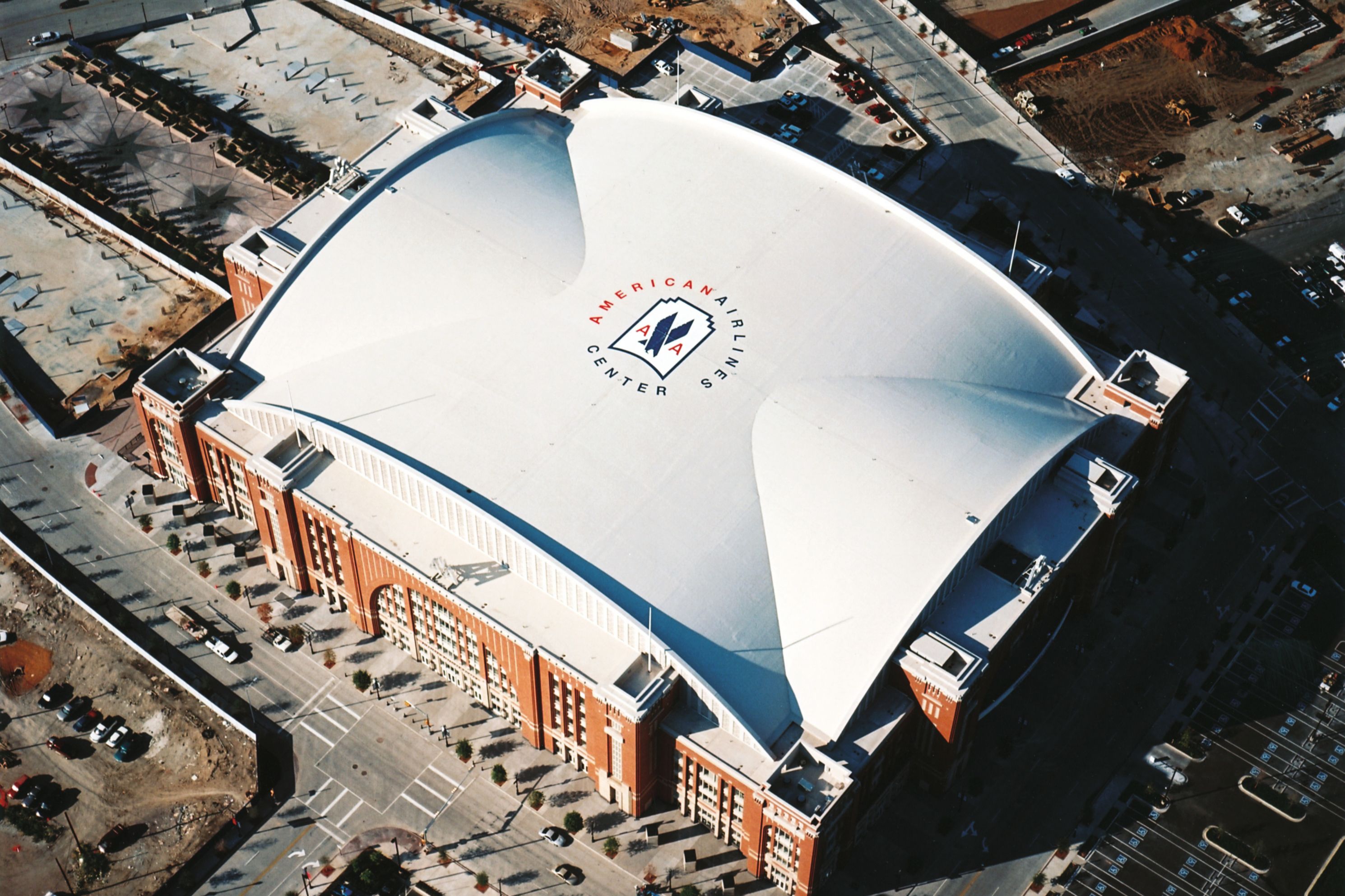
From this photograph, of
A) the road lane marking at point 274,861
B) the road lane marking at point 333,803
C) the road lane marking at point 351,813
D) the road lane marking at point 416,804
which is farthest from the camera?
the road lane marking at point 416,804

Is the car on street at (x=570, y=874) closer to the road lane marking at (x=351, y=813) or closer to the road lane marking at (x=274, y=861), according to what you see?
the road lane marking at (x=351, y=813)

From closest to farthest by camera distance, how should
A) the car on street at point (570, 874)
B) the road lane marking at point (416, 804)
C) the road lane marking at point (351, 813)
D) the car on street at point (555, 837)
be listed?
1. the car on street at point (570, 874)
2. the car on street at point (555, 837)
3. the road lane marking at point (351, 813)
4. the road lane marking at point (416, 804)

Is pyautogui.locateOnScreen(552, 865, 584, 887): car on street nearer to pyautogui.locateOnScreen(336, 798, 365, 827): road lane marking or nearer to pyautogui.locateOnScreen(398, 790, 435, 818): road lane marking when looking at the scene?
pyautogui.locateOnScreen(398, 790, 435, 818): road lane marking

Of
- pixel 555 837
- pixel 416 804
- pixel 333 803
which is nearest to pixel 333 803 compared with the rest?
pixel 333 803

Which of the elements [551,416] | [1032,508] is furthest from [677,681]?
[1032,508]

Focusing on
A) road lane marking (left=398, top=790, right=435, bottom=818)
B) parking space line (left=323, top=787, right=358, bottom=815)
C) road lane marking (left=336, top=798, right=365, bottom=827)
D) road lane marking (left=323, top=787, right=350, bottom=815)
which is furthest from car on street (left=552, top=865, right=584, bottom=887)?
road lane marking (left=323, top=787, right=350, bottom=815)

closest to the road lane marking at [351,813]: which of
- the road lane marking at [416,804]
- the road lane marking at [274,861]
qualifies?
the road lane marking at [274,861]
